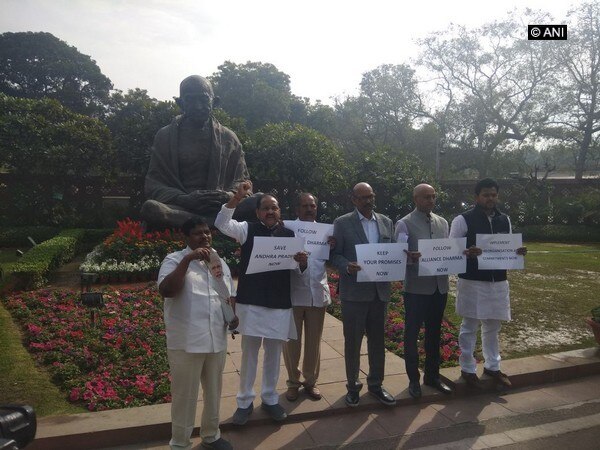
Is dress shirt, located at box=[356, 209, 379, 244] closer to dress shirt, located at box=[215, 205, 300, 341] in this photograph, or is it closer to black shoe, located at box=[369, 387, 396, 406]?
dress shirt, located at box=[215, 205, 300, 341]

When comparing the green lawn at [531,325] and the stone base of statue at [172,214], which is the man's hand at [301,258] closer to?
the green lawn at [531,325]

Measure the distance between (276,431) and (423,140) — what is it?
1137 inches

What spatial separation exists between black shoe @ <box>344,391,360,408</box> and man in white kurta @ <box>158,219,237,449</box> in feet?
4.16

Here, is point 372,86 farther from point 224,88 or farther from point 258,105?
point 224,88

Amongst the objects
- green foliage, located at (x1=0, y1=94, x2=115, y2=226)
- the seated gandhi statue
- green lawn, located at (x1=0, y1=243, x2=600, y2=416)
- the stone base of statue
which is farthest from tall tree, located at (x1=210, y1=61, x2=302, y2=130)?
green lawn, located at (x1=0, y1=243, x2=600, y2=416)

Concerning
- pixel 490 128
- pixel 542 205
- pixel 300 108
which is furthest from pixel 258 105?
pixel 542 205

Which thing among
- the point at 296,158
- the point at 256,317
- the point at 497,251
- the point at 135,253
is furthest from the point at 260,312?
the point at 296,158

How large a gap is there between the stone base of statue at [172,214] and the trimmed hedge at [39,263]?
5.99 ft

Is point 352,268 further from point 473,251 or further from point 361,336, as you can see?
point 473,251

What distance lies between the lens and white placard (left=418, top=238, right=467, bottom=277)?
399 centimetres

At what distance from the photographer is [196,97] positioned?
30.2ft

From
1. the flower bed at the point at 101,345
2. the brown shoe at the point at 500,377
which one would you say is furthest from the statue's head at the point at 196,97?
the brown shoe at the point at 500,377

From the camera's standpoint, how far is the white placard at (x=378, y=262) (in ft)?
12.3

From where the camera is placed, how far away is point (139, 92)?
76.8 ft
